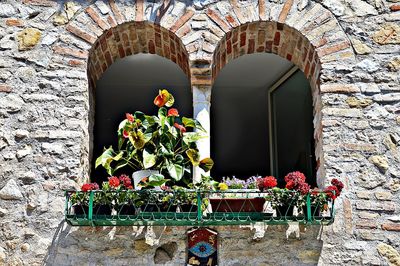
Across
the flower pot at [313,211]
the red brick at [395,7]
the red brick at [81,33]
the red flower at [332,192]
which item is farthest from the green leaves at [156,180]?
the red brick at [395,7]

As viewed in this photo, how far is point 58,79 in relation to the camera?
4.64 m

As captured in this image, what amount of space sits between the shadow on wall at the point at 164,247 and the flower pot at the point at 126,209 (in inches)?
5.3

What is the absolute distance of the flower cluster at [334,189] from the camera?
13.6ft

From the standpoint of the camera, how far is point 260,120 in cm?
716

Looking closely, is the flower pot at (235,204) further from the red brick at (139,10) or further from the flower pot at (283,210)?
the red brick at (139,10)

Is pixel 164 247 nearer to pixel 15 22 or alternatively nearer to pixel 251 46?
pixel 251 46

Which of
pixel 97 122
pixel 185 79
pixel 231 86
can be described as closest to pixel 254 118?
pixel 231 86

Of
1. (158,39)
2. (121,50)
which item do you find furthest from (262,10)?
(121,50)

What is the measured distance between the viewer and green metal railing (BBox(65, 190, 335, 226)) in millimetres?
4121

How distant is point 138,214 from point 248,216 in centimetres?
75

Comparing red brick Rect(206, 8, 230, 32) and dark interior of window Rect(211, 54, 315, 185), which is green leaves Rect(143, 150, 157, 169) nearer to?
red brick Rect(206, 8, 230, 32)

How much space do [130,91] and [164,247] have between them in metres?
2.91

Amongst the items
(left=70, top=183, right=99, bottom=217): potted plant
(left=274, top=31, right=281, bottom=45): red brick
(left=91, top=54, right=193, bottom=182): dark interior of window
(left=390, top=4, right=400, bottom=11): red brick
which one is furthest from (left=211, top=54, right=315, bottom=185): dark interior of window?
(left=70, top=183, right=99, bottom=217): potted plant

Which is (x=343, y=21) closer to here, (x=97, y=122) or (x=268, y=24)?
(x=268, y=24)
